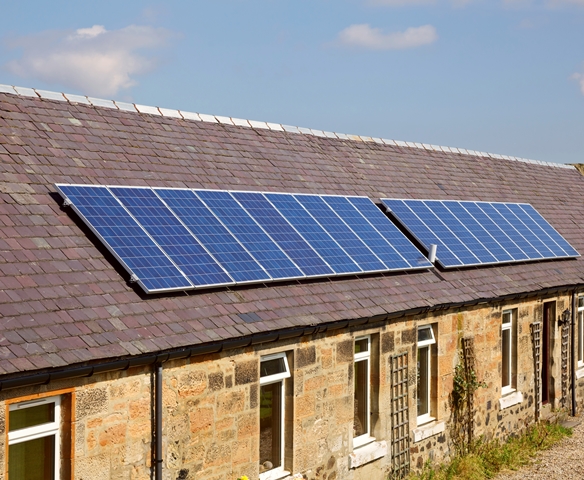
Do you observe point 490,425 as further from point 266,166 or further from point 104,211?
point 104,211

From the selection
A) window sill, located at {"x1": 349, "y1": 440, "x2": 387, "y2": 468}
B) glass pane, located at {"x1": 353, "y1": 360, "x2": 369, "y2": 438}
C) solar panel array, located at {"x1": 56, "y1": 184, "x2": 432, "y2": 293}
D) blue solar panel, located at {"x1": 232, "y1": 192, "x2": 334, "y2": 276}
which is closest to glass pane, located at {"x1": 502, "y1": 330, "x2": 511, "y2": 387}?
solar panel array, located at {"x1": 56, "y1": 184, "x2": 432, "y2": 293}

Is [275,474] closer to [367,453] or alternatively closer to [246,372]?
[246,372]

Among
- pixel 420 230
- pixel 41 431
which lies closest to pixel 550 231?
pixel 420 230

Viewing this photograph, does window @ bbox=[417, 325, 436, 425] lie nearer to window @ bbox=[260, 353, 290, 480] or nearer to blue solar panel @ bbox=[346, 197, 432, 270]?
blue solar panel @ bbox=[346, 197, 432, 270]

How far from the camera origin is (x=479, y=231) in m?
17.6

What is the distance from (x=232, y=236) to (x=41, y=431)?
4349 millimetres

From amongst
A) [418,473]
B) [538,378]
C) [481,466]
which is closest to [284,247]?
[418,473]

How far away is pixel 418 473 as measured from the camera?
547 inches

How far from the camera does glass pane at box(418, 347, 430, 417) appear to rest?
1449 cm

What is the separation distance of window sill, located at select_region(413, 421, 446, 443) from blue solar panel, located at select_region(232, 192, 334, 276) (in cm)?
327

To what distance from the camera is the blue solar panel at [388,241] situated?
14289 mm

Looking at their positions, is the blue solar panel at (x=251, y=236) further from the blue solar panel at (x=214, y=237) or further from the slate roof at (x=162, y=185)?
the slate roof at (x=162, y=185)

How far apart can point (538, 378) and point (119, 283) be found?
1075 centimetres

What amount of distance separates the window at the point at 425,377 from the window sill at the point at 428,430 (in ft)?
0.46
